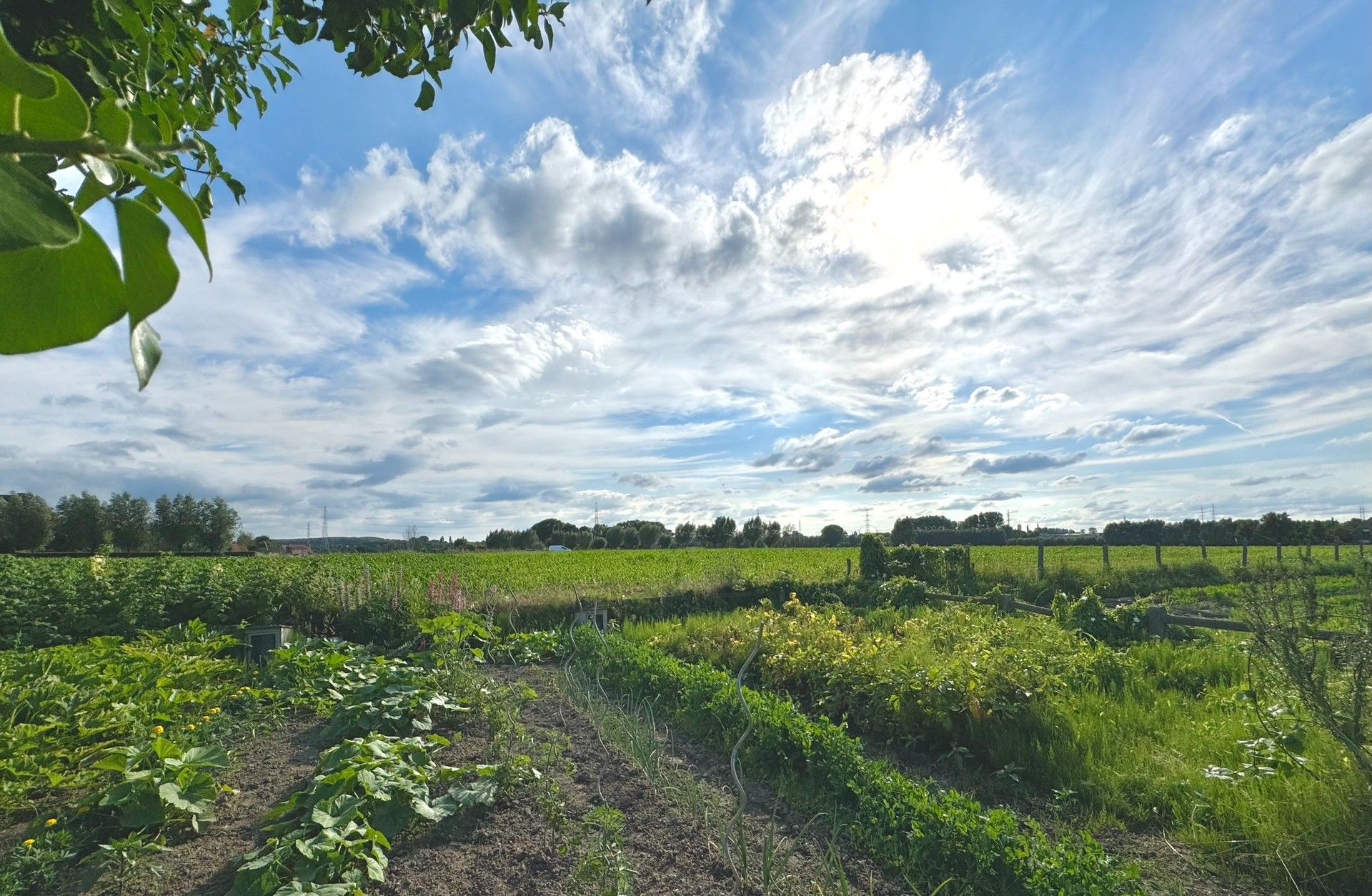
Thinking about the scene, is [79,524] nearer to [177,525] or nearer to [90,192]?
[177,525]

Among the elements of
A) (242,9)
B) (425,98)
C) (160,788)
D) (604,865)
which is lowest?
(604,865)

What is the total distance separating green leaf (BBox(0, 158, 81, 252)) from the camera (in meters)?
0.20

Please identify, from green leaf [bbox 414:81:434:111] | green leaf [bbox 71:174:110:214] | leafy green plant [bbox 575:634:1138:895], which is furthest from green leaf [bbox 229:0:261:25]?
leafy green plant [bbox 575:634:1138:895]

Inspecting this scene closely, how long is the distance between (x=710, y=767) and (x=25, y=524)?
175 ft

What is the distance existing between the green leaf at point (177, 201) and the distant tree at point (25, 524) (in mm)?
53284

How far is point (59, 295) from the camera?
9.7 inches

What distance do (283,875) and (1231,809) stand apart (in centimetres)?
454

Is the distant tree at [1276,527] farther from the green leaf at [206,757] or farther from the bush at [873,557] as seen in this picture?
the green leaf at [206,757]

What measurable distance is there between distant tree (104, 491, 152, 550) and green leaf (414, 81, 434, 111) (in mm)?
55122

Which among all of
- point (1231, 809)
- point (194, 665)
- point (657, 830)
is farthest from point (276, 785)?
point (1231, 809)

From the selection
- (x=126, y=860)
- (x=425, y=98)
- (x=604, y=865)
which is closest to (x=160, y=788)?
(x=126, y=860)

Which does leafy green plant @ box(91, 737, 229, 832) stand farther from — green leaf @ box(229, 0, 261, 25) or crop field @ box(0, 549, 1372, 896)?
green leaf @ box(229, 0, 261, 25)

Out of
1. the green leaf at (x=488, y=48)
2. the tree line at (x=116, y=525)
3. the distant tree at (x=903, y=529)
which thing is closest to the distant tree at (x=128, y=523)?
the tree line at (x=116, y=525)

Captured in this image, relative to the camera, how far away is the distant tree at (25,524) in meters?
40.9
